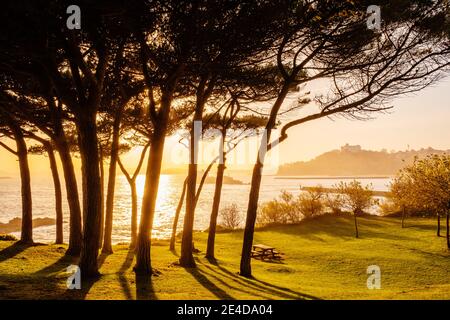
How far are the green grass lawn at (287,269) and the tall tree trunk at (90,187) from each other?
0.81 metres

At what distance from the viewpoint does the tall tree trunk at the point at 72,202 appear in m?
13.0

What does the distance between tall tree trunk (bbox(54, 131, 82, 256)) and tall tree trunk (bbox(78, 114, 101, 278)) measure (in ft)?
14.5

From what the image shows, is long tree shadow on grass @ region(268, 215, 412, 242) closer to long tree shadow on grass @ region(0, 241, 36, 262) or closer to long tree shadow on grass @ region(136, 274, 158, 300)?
long tree shadow on grass @ region(0, 241, 36, 262)

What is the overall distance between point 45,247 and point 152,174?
25.1 ft

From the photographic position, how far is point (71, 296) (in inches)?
289

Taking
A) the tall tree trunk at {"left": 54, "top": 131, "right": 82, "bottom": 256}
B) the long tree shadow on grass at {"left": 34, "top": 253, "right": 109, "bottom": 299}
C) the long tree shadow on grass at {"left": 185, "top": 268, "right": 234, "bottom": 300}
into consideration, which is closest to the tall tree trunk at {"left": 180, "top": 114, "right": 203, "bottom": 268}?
the long tree shadow on grass at {"left": 185, "top": 268, "right": 234, "bottom": 300}

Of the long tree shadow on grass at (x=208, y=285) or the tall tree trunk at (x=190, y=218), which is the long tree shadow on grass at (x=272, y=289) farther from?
the tall tree trunk at (x=190, y=218)

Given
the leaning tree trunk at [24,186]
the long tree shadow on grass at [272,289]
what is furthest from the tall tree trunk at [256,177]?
the leaning tree trunk at [24,186]

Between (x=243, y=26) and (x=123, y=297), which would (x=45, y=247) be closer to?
(x=123, y=297)

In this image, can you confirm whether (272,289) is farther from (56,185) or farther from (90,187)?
(56,185)

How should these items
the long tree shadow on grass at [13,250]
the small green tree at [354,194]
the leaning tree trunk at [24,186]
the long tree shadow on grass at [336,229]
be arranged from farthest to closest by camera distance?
the small green tree at [354,194] < the long tree shadow on grass at [336,229] < the leaning tree trunk at [24,186] < the long tree shadow on grass at [13,250]

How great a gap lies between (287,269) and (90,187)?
12869 millimetres

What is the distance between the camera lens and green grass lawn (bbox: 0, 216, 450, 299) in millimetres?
8469
